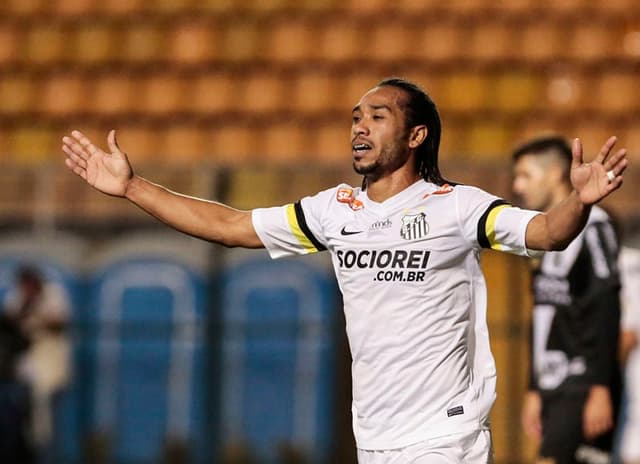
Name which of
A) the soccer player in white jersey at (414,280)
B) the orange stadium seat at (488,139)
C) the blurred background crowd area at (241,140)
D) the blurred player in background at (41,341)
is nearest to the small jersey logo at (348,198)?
the soccer player in white jersey at (414,280)

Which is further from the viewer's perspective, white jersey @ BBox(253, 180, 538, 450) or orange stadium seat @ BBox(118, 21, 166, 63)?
orange stadium seat @ BBox(118, 21, 166, 63)

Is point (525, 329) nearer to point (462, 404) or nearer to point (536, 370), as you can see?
point (536, 370)

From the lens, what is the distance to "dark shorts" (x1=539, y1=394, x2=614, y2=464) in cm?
646

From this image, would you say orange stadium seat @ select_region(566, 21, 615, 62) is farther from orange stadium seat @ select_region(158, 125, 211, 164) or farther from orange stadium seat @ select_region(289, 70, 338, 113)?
orange stadium seat @ select_region(158, 125, 211, 164)

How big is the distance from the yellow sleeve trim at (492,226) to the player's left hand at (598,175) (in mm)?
286

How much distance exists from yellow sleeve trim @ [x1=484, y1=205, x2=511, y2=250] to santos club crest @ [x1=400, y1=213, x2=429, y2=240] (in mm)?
188

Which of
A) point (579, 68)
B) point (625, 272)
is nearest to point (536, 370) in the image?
point (625, 272)

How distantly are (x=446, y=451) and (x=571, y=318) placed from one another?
2.05m

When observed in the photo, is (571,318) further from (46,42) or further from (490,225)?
(46,42)

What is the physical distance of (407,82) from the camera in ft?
15.7

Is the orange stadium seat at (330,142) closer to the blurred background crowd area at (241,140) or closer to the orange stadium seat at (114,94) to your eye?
the blurred background crowd area at (241,140)

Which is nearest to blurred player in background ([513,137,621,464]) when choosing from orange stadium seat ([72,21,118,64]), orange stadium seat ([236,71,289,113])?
orange stadium seat ([236,71,289,113])

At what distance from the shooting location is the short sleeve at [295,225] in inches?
193

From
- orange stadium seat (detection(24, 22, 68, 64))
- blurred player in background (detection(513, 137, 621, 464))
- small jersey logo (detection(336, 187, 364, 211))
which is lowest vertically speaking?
blurred player in background (detection(513, 137, 621, 464))
